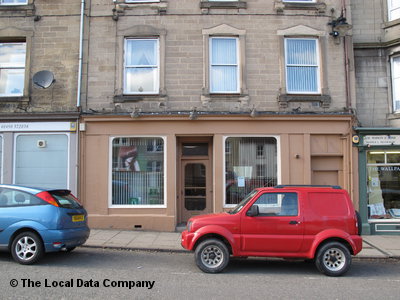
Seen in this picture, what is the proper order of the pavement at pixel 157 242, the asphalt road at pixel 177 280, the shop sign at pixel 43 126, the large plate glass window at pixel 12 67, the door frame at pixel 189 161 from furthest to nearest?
the large plate glass window at pixel 12 67
the door frame at pixel 189 161
the shop sign at pixel 43 126
the pavement at pixel 157 242
the asphalt road at pixel 177 280

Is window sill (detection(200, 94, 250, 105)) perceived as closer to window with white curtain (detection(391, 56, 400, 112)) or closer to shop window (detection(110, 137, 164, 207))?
shop window (detection(110, 137, 164, 207))

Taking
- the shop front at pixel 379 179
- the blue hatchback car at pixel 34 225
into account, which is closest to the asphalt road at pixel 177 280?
the blue hatchback car at pixel 34 225

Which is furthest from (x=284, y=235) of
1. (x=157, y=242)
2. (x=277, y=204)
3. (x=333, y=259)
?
(x=157, y=242)

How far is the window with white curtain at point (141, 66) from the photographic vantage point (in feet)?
36.9

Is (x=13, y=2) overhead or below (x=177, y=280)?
overhead

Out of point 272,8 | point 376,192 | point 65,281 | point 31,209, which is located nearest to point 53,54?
point 31,209

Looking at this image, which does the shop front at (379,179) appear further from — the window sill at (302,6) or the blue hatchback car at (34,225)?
the blue hatchback car at (34,225)

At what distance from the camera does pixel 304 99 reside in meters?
11.1

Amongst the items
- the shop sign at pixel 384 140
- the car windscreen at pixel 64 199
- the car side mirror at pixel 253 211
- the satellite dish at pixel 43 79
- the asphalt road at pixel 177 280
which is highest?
the satellite dish at pixel 43 79

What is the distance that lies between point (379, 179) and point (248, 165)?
14.2 feet

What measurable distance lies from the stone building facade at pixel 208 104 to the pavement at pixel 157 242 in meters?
0.63

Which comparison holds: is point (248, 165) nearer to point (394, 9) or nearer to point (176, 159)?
point (176, 159)

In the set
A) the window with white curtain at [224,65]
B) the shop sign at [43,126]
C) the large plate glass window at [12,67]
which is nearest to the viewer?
the shop sign at [43,126]

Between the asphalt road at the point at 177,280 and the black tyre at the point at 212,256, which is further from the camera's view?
the black tyre at the point at 212,256
